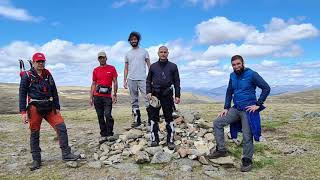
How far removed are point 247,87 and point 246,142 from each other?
5.29 ft

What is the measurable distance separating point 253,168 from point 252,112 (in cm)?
197

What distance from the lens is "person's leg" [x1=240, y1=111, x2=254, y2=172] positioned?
11.0 m

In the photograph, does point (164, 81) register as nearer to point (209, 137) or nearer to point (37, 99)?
point (209, 137)

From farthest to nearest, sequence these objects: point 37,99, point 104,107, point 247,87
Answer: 1. point 104,107
2. point 37,99
3. point 247,87

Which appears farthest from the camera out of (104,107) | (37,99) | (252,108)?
(104,107)

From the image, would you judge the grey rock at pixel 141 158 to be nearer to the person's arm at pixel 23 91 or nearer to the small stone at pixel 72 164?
the small stone at pixel 72 164

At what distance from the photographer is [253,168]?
11734 mm

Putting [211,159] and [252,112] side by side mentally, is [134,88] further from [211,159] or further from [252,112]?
[252,112]

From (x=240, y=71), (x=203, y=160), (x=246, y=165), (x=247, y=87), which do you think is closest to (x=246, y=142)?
(x=246, y=165)

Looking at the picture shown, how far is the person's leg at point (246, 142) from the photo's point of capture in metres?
11.0

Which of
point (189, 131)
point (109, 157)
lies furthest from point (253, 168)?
point (109, 157)

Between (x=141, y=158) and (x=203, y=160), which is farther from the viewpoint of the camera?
(x=141, y=158)

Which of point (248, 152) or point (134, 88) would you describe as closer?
point (248, 152)

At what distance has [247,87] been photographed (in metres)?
10.9
